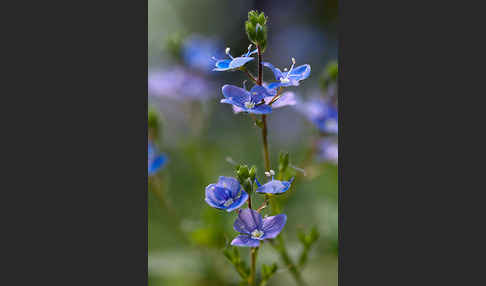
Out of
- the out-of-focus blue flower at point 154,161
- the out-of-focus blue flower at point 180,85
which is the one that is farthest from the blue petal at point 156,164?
the out-of-focus blue flower at point 180,85

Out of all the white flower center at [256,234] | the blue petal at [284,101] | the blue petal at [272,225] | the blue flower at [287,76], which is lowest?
the white flower center at [256,234]

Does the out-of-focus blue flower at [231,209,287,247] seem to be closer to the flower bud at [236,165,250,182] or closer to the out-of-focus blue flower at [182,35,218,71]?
the flower bud at [236,165,250,182]

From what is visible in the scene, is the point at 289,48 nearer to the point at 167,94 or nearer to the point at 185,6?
the point at 185,6

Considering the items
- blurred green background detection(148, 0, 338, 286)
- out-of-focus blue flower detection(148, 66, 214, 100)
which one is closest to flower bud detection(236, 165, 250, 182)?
blurred green background detection(148, 0, 338, 286)

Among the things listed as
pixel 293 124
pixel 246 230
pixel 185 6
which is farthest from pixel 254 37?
pixel 185 6

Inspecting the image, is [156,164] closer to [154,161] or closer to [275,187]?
[154,161]

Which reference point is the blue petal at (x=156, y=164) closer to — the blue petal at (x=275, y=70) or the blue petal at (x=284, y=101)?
the blue petal at (x=284, y=101)
